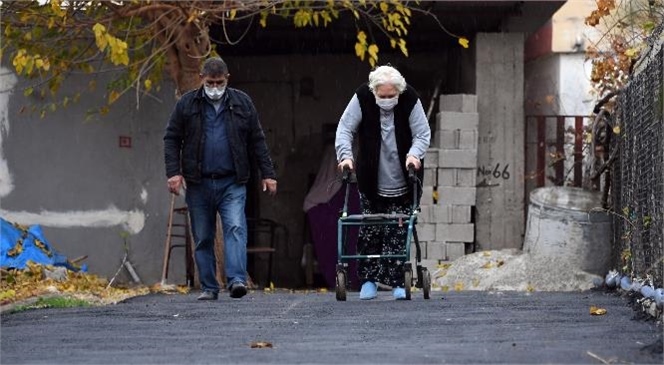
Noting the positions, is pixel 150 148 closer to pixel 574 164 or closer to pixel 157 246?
pixel 157 246

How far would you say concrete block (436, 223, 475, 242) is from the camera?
55.5 ft

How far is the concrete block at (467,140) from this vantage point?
17016mm

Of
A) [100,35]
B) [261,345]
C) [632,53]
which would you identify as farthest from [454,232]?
[261,345]

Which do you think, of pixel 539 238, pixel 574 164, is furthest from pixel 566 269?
pixel 574 164

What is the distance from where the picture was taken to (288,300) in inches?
442

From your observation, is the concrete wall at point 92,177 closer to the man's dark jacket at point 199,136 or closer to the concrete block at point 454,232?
the concrete block at point 454,232

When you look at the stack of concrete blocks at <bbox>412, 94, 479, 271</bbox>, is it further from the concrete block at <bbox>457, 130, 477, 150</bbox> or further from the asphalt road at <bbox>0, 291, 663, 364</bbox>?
the asphalt road at <bbox>0, 291, 663, 364</bbox>

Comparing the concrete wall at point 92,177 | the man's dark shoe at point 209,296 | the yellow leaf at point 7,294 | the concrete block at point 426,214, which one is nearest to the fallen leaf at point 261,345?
the man's dark shoe at point 209,296

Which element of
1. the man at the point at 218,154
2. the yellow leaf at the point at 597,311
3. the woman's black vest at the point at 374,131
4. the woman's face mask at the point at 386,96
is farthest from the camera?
the man at the point at 218,154

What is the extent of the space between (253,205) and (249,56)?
7.60 ft

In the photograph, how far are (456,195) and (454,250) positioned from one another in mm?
670

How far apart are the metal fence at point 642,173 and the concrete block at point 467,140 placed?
142 inches

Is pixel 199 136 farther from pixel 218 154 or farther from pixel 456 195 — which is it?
pixel 456 195

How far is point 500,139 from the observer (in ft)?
57.5
